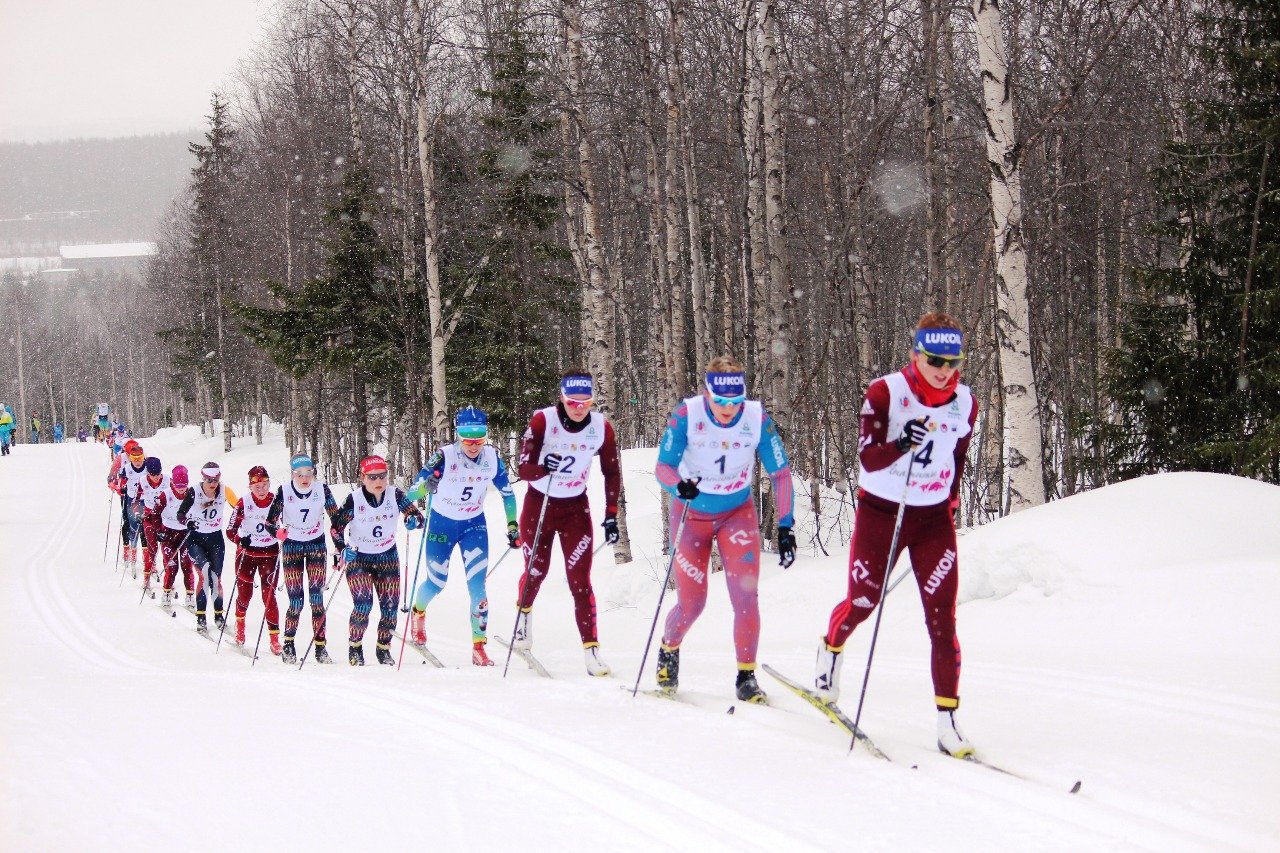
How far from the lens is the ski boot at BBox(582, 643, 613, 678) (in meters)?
7.14

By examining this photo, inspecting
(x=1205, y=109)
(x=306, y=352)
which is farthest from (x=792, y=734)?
(x=306, y=352)

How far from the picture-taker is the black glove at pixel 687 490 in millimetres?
5656

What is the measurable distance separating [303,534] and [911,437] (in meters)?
6.93

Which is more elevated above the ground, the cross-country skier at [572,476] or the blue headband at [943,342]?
the blue headband at [943,342]

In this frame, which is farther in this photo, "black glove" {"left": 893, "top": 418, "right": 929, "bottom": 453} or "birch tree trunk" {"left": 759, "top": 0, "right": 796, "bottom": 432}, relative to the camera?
"birch tree trunk" {"left": 759, "top": 0, "right": 796, "bottom": 432}

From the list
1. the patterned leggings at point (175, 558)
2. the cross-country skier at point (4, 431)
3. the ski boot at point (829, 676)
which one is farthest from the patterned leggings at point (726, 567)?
the cross-country skier at point (4, 431)

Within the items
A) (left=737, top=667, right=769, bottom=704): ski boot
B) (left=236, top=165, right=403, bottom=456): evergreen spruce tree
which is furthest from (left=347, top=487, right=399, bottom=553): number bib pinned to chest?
(left=236, top=165, right=403, bottom=456): evergreen spruce tree

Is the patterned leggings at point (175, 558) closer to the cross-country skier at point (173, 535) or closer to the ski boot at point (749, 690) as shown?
the cross-country skier at point (173, 535)

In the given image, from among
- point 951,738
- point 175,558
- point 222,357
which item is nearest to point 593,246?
point 175,558

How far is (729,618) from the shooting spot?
966 centimetres

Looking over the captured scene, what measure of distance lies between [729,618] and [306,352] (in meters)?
13.3

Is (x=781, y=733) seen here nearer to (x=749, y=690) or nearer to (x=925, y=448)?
(x=749, y=690)

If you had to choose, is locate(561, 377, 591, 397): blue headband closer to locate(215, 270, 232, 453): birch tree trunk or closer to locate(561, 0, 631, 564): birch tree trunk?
locate(561, 0, 631, 564): birch tree trunk

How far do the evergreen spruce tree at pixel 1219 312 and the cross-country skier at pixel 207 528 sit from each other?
10.9m
